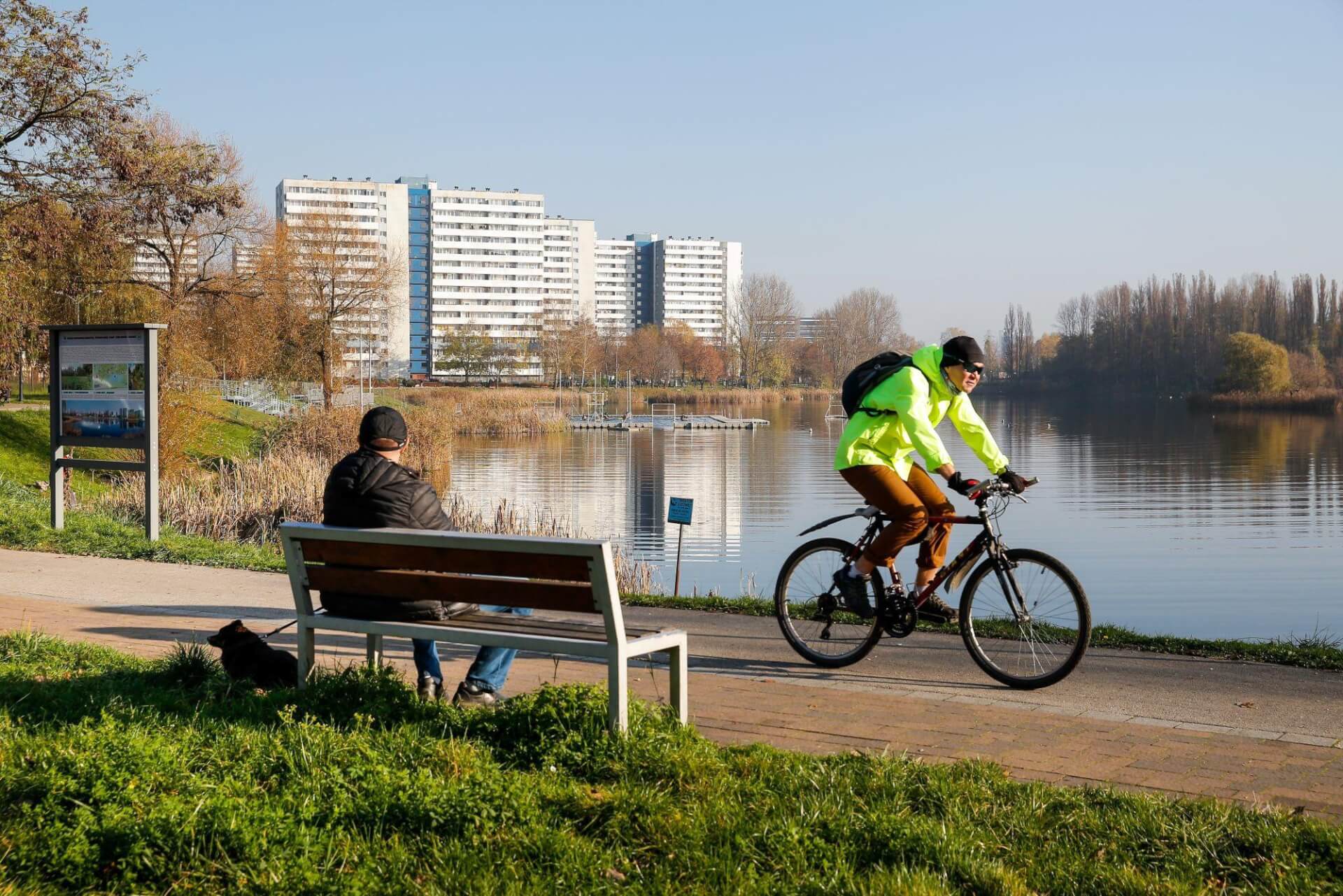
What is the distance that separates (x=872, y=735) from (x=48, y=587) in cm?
703

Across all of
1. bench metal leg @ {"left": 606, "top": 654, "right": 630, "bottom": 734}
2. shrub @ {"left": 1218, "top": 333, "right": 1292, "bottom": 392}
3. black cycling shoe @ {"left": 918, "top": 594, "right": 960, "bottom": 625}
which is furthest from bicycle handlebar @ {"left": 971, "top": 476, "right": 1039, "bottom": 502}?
shrub @ {"left": 1218, "top": 333, "right": 1292, "bottom": 392}

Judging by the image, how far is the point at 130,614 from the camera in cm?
848

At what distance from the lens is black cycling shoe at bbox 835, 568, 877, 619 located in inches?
280

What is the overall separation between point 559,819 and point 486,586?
1397 millimetres

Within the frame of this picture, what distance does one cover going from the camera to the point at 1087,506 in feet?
101

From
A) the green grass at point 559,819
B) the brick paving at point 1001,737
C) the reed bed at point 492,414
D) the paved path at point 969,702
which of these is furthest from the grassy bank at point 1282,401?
the green grass at point 559,819

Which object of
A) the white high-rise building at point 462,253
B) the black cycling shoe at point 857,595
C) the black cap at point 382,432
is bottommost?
the black cycling shoe at point 857,595

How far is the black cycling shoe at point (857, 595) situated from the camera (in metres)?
7.11

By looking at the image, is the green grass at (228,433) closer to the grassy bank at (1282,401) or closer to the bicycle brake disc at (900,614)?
the bicycle brake disc at (900,614)

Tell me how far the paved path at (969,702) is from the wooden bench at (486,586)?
31.2 inches

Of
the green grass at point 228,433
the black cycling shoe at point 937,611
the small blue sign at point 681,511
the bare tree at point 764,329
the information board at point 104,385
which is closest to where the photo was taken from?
the black cycling shoe at point 937,611

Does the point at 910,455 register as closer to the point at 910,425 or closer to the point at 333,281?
the point at 910,425

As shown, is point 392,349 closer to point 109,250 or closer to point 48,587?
point 109,250

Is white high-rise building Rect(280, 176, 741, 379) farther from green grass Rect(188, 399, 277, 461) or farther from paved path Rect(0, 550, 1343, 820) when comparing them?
paved path Rect(0, 550, 1343, 820)
